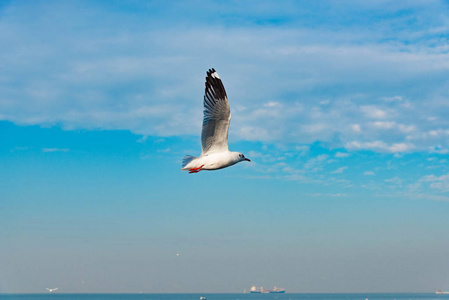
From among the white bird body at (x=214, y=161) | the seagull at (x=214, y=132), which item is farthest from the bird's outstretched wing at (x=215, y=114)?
the white bird body at (x=214, y=161)

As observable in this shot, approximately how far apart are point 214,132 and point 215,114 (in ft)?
2.38

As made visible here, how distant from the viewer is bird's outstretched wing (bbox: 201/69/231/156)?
20.0m

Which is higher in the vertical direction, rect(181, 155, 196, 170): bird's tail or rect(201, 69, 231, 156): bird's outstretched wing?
rect(201, 69, 231, 156): bird's outstretched wing

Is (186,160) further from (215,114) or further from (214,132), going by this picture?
(215,114)

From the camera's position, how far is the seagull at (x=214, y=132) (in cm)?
2006

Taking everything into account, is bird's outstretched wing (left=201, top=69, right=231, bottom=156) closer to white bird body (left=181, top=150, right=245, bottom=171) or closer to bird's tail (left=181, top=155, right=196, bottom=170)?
white bird body (left=181, top=150, right=245, bottom=171)

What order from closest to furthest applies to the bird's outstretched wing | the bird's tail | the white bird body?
the bird's outstretched wing, the white bird body, the bird's tail

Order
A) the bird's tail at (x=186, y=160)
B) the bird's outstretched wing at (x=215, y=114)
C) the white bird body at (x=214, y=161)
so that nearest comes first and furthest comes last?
the bird's outstretched wing at (x=215, y=114) < the white bird body at (x=214, y=161) < the bird's tail at (x=186, y=160)

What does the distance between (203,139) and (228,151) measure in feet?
3.58

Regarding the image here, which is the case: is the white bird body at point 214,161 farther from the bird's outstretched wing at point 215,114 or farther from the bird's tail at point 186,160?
the bird's outstretched wing at point 215,114

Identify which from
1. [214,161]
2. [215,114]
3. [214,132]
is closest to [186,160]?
[214,161]

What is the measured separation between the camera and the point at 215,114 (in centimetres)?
2006

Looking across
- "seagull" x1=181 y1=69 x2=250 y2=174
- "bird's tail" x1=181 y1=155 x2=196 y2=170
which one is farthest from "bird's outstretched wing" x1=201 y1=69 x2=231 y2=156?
"bird's tail" x1=181 y1=155 x2=196 y2=170

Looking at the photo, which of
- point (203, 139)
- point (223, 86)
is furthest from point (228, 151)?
point (223, 86)
